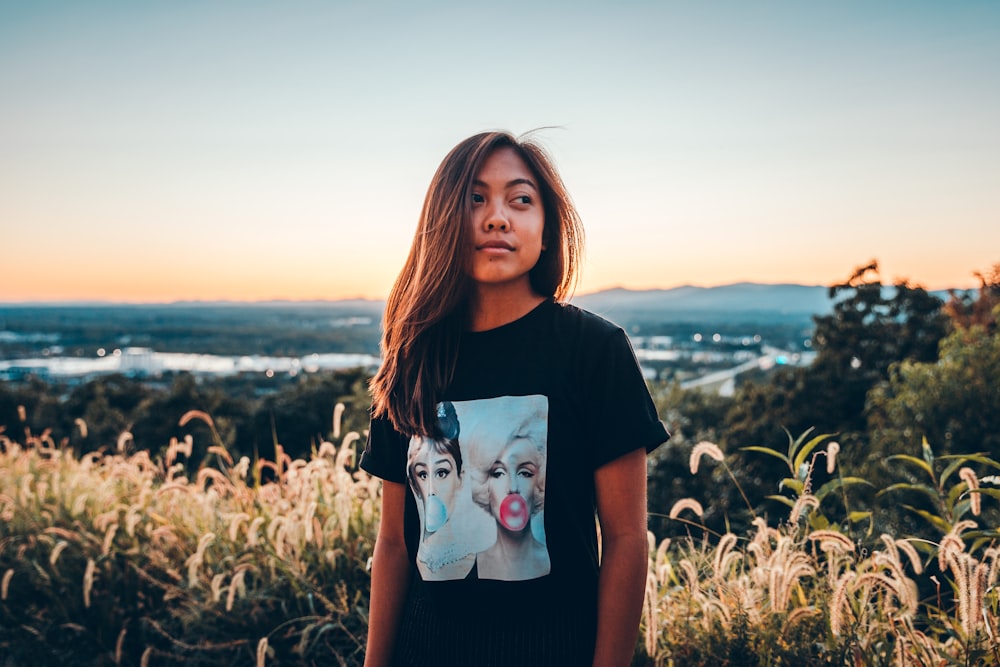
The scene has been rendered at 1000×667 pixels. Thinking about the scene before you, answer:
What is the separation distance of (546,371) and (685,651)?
1.80m

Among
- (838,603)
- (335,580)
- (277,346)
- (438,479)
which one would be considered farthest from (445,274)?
(277,346)

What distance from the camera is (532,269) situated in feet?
6.61

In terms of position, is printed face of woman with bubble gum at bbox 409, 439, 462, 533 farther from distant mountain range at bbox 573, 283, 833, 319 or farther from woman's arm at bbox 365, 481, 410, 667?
distant mountain range at bbox 573, 283, 833, 319

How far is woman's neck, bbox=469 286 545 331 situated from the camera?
195 centimetres

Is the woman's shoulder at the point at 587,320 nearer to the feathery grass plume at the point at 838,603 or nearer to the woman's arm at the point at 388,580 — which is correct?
the woman's arm at the point at 388,580

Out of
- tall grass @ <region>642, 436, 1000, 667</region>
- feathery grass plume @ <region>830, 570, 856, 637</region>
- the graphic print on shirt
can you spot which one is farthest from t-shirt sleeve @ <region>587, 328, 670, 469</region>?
feathery grass plume @ <region>830, 570, 856, 637</region>

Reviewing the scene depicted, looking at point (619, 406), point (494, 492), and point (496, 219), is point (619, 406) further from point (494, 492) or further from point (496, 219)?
point (496, 219)

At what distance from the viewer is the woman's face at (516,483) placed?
5.81ft

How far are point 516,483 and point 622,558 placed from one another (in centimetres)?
31

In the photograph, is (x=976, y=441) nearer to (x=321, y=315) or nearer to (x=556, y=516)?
(x=556, y=516)

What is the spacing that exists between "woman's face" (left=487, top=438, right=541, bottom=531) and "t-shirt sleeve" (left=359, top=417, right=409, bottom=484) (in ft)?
1.13

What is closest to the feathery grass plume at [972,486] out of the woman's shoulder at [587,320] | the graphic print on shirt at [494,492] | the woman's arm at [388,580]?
the woman's shoulder at [587,320]

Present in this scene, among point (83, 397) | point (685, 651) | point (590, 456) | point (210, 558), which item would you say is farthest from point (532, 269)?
point (83, 397)

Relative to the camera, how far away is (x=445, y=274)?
6.30 feet
